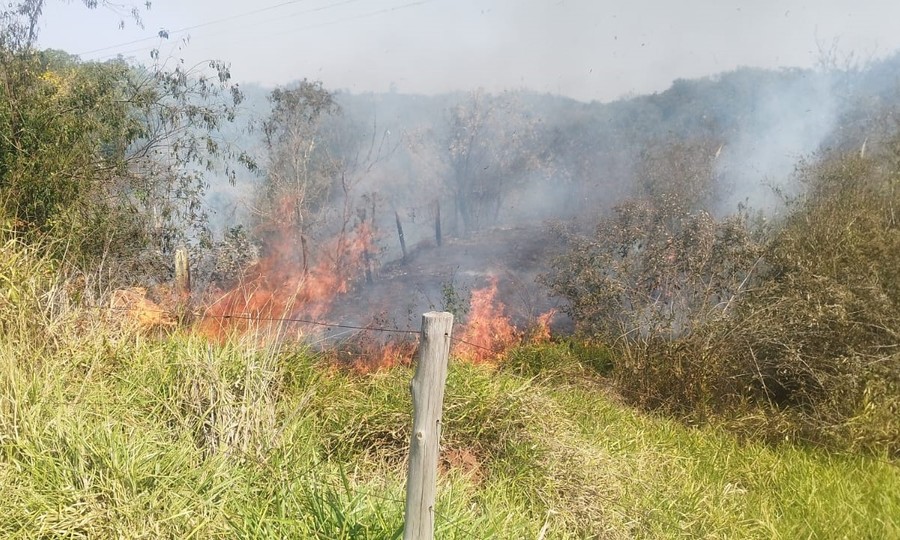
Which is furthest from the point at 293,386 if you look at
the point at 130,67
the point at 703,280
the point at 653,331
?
the point at 130,67

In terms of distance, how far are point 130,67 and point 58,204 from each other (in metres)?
4.24

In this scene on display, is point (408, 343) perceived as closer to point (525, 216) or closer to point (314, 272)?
point (314, 272)

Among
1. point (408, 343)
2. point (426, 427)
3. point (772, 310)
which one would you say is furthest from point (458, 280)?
point (426, 427)

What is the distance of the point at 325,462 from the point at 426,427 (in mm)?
1634

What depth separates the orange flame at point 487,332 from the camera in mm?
8883

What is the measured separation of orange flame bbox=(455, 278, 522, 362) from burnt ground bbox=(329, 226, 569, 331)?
21 cm

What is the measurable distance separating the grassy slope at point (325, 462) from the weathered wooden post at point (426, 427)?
46 centimetres

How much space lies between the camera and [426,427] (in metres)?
2.38

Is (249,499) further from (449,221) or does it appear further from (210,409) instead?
(449,221)

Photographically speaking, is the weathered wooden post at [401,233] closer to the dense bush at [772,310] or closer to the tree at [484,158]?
the tree at [484,158]

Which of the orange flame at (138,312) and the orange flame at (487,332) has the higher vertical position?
the orange flame at (138,312)

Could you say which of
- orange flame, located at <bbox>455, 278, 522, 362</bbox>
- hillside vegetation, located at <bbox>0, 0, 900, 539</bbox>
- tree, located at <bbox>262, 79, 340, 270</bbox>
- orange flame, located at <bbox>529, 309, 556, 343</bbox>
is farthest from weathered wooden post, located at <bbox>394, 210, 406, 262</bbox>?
orange flame, located at <bbox>529, 309, 556, 343</bbox>

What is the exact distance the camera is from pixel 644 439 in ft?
17.5

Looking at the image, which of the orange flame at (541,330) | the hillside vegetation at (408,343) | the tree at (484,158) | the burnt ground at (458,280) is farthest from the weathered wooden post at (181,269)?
the tree at (484,158)
